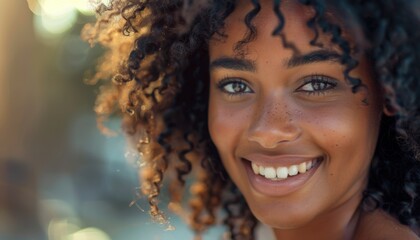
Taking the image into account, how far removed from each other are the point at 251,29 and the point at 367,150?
51 cm

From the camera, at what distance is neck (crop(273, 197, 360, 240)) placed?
8.89 feet

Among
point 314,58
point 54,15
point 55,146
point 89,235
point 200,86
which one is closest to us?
point 314,58

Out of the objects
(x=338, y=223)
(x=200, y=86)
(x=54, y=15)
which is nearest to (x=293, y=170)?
(x=338, y=223)

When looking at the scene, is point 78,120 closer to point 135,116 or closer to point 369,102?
point 135,116

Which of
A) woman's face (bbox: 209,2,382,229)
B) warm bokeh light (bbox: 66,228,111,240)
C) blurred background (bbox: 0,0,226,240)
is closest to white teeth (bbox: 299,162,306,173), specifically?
woman's face (bbox: 209,2,382,229)

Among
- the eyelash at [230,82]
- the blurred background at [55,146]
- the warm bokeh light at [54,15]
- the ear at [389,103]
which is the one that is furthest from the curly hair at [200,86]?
the warm bokeh light at [54,15]

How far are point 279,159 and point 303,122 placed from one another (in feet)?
0.49

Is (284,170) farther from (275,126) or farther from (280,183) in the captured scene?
(275,126)

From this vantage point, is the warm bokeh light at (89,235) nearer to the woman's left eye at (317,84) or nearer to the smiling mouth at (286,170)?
the smiling mouth at (286,170)

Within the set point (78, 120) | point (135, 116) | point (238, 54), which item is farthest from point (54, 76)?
point (238, 54)

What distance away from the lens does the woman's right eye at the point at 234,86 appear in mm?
2707

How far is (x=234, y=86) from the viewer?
→ 2.74 metres

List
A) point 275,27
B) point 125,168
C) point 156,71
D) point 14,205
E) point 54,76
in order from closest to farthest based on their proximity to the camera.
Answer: point 275,27 → point 156,71 → point 14,205 → point 54,76 → point 125,168

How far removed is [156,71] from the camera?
312 cm
